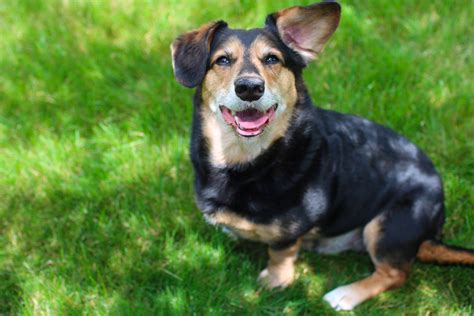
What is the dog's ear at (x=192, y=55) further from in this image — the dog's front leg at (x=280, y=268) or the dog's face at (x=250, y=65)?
the dog's front leg at (x=280, y=268)

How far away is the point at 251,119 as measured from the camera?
9.69 feet

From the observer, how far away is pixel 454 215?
381cm

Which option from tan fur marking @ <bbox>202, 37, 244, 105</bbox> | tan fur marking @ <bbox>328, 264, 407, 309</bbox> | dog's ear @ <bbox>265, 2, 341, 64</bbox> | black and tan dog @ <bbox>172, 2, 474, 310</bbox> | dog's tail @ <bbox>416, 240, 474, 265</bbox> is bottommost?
tan fur marking @ <bbox>328, 264, 407, 309</bbox>

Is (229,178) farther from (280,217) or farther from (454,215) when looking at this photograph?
(454,215)

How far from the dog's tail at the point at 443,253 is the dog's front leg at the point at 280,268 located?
31.8 inches

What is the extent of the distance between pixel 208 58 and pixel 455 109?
2.41 m

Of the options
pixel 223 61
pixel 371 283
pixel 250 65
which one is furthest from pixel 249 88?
pixel 371 283

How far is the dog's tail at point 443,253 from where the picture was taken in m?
3.25

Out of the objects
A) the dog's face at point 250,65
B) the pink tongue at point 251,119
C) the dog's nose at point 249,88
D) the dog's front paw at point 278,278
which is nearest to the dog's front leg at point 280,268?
the dog's front paw at point 278,278

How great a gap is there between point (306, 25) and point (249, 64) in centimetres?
50

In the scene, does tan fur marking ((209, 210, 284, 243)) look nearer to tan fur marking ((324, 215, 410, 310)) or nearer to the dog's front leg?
the dog's front leg

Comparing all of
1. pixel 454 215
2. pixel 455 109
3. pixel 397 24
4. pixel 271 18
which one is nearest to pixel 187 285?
pixel 271 18

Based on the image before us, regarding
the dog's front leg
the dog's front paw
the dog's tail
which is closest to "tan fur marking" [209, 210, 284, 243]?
the dog's front leg

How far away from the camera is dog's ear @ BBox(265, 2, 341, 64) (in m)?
3.03
